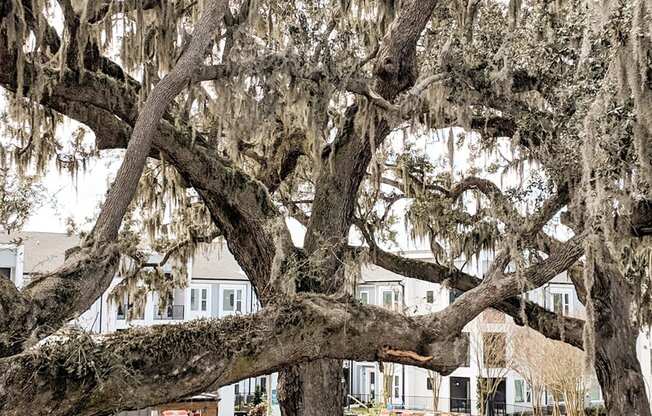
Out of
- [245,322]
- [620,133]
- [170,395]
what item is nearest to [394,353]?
[245,322]

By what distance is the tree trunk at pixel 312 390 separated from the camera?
6.09 meters

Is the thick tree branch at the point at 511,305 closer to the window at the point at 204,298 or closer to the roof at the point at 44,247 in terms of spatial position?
the roof at the point at 44,247

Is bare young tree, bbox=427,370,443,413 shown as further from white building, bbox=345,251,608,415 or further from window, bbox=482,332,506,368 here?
window, bbox=482,332,506,368

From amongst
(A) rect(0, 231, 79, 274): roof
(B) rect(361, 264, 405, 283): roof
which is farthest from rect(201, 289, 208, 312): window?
(B) rect(361, 264, 405, 283): roof

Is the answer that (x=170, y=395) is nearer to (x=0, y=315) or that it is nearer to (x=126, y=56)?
(x=0, y=315)

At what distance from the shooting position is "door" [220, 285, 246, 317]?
2589cm

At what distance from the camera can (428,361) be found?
5.14 m

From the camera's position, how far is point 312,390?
610cm

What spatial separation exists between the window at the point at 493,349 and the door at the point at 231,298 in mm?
8305

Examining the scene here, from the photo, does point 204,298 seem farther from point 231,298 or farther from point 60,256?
point 60,256

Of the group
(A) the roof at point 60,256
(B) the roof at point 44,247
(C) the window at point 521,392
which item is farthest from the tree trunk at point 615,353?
(C) the window at point 521,392

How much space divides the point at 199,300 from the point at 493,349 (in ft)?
32.3

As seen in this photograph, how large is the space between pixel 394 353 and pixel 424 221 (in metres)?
4.27

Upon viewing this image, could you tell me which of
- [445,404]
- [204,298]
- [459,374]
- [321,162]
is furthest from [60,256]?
[321,162]
